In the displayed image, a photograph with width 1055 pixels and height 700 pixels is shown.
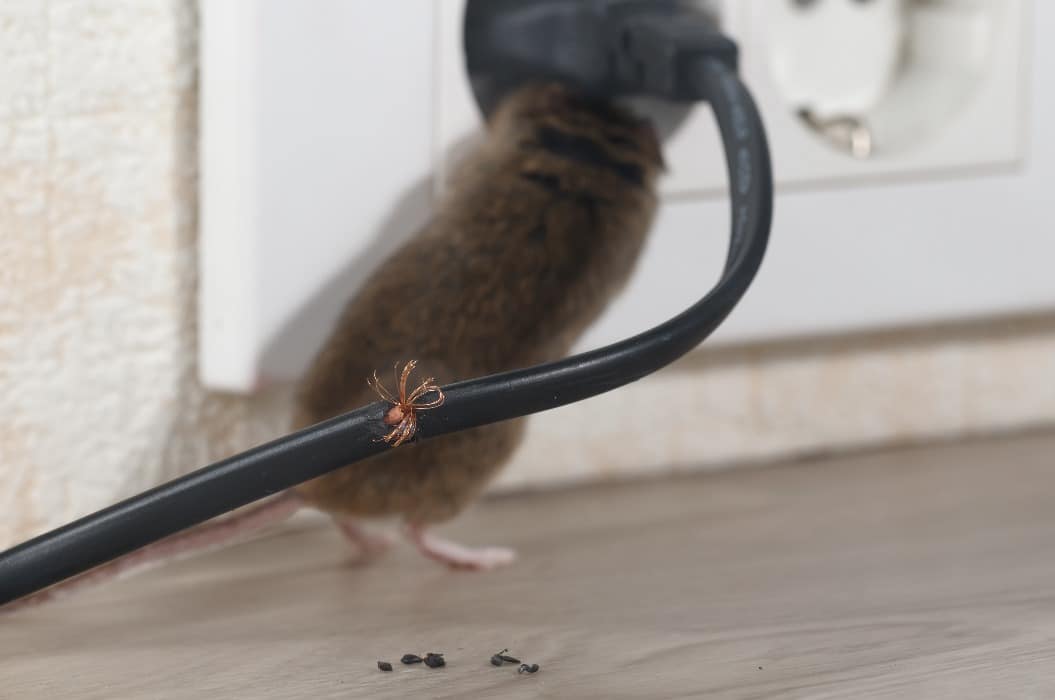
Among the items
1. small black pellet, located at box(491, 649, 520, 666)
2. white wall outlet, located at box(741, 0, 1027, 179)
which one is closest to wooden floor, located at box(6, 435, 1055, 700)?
small black pellet, located at box(491, 649, 520, 666)

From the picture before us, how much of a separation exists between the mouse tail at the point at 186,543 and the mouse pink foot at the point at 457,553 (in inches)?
1.9

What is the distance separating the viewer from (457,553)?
469 mm

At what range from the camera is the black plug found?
19.5 inches

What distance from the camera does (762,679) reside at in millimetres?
343

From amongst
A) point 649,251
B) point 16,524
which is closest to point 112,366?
point 16,524

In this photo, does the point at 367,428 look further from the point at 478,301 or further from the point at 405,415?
the point at 478,301

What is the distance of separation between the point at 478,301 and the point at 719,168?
0.13 meters

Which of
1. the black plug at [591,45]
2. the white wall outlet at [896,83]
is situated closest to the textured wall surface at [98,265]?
the black plug at [591,45]

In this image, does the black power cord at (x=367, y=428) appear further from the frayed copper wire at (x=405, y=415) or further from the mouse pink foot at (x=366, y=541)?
the mouse pink foot at (x=366, y=541)

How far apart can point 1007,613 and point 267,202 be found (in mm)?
288

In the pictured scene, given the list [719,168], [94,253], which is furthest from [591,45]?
[94,253]

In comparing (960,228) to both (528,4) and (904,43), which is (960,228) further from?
(528,4)

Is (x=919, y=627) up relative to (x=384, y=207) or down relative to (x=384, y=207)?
down

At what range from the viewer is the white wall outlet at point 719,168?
479 millimetres
